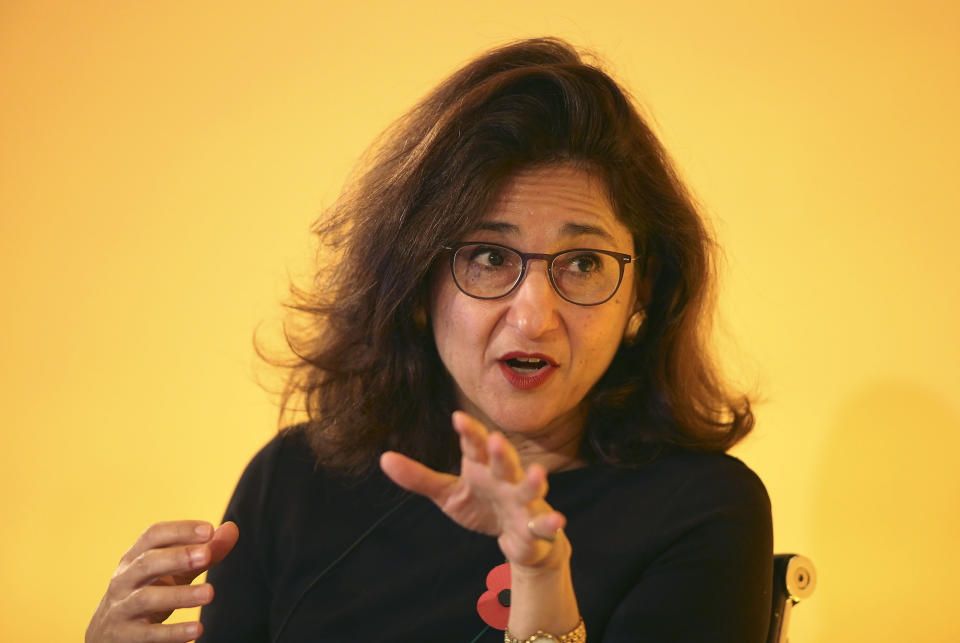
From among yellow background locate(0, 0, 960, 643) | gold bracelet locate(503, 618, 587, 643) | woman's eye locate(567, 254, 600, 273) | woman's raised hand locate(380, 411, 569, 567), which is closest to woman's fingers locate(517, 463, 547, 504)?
woman's raised hand locate(380, 411, 569, 567)

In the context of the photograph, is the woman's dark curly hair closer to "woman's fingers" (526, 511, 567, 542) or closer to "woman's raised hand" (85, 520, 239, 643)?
"woman's raised hand" (85, 520, 239, 643)

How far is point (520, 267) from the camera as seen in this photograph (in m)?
1.40

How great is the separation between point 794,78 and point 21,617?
2596mm

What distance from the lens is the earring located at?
5.19ft

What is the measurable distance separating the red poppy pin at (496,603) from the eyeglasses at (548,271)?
414 millimetres

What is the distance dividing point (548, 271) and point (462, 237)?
14cm

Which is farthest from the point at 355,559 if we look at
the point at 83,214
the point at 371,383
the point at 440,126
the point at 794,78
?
the point at 83,214

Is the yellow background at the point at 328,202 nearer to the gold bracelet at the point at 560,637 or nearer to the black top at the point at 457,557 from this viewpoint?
the black top at the point at 457,557

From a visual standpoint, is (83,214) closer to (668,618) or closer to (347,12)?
(347,12)

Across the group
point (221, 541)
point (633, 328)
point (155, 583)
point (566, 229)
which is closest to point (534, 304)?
point (566, 229)

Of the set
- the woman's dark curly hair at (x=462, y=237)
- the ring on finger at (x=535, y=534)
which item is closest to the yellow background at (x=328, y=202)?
the woman's dark curly hair at (x=462, y=237)

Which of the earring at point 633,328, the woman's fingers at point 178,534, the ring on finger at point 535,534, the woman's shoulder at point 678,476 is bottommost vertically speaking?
the woman's fingers at point 178,534

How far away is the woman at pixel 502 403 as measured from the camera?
1.36 meters

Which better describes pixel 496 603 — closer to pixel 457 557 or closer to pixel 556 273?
pixel 457 557
